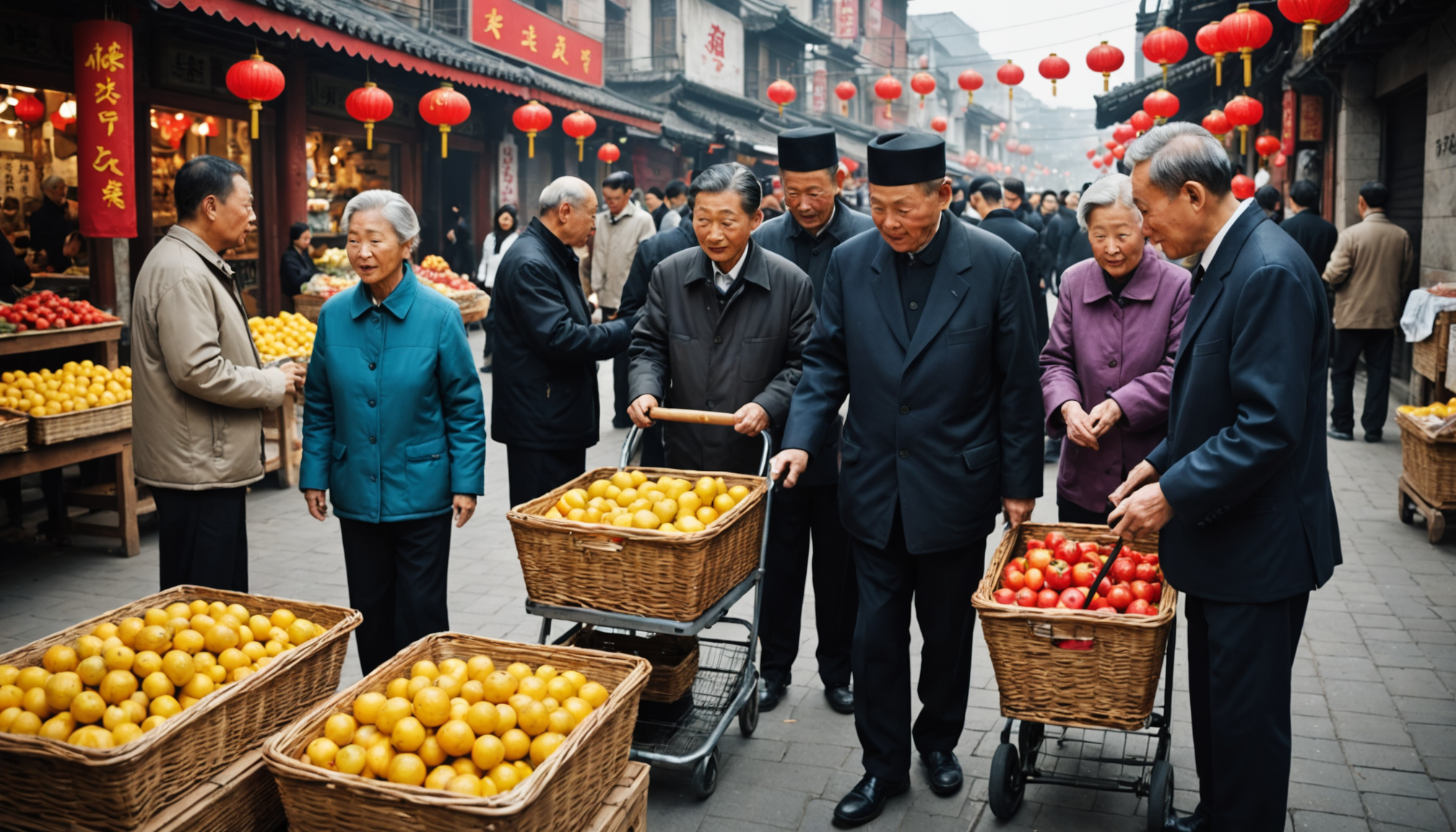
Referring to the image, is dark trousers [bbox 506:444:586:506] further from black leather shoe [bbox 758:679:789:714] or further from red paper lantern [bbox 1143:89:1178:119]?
red paper lantern [bbox 1143:89:1178:119]

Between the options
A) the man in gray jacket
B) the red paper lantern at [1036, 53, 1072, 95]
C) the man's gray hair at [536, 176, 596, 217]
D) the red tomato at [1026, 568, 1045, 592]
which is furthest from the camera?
the red paper lantern at [1036, 53, 1072, 95]

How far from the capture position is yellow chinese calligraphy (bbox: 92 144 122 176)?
8.05 metres

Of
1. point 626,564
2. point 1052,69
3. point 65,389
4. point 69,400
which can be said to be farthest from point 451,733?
point 1052,69

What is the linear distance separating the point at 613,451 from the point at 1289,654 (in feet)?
22.1

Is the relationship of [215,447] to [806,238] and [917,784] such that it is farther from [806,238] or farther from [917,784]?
[917,784]

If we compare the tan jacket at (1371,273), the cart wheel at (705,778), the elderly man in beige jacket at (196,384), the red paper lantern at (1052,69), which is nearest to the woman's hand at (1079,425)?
the cart wheel at (705,778)

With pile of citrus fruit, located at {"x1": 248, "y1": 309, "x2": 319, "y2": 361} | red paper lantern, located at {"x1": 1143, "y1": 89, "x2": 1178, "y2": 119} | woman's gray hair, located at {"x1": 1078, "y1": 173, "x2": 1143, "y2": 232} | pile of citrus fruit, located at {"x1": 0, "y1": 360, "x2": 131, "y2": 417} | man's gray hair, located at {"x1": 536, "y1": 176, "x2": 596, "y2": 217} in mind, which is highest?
red paper lantern, located at {"x1": 1143, "y1": 89, "x2": 1178, "y2": 119}

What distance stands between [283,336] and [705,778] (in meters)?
6.32

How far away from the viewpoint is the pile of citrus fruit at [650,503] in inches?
139

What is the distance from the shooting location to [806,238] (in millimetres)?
4789

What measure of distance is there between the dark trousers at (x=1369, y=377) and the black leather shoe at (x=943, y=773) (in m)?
7.28

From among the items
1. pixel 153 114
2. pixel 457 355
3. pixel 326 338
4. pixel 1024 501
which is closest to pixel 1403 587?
pixel 1024 501

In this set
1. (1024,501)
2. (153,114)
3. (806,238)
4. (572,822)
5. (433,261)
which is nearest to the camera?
(572,822)

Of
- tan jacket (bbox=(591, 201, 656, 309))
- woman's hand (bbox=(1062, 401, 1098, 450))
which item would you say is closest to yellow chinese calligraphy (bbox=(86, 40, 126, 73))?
tan jacket (bbox=(591, 201, 656, 309))
